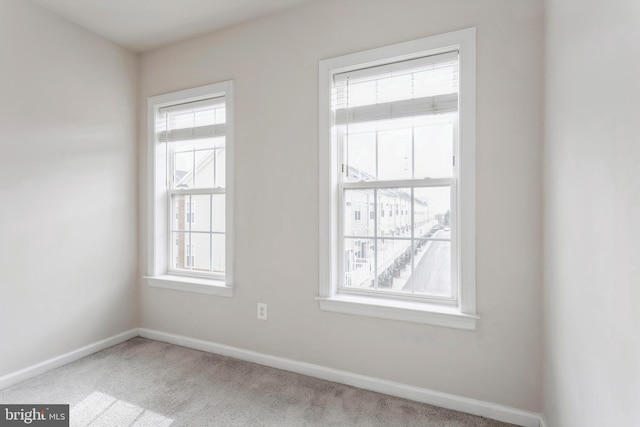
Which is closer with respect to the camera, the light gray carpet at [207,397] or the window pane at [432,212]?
the light gray carpet at [207,397]

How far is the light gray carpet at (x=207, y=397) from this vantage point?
1855mm

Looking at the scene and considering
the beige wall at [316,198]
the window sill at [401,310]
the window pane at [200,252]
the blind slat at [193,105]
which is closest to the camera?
the beige wall at [316,198]

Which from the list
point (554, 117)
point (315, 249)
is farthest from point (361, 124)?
point (554, 117)

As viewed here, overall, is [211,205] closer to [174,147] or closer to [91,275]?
[174,147]

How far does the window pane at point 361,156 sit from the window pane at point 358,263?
1.51 feet

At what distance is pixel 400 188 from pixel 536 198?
0.76 metres

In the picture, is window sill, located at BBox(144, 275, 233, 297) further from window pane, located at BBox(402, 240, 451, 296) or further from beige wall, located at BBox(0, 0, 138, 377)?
window pane, located at BBox(402, 240, 451, 296)

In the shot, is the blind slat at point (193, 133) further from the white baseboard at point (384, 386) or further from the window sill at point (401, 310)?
the white baseboard at point (384, 386)

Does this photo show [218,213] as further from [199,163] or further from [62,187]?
[62,187]

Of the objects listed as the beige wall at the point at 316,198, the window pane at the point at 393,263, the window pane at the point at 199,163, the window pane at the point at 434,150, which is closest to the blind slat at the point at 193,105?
the beige wall at the point at 316,198

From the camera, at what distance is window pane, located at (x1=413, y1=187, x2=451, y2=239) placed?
2086 mm

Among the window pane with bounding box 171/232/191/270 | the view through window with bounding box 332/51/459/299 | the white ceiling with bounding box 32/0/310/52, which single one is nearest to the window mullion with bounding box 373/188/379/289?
the view through window with bounding box 332/51/459/299

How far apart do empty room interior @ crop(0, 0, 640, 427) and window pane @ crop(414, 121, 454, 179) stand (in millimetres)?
14

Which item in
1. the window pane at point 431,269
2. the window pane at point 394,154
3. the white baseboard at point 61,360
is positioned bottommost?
the white baseboard at point 61,360
